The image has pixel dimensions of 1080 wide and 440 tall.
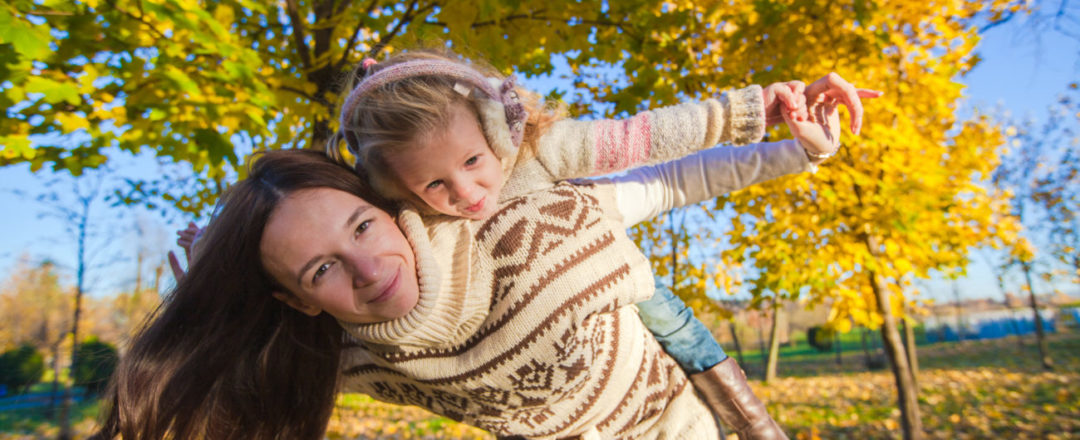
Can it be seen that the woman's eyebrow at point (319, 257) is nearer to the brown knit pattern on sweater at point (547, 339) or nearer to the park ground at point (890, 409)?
the brown knit pattern on sweater at point (547, 339)

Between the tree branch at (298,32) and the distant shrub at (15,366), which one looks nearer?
the tree branch at (298,32)

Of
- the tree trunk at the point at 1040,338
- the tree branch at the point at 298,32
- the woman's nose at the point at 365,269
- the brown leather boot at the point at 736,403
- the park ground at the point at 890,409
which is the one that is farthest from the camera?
the tree trunk at the point at 1040,338

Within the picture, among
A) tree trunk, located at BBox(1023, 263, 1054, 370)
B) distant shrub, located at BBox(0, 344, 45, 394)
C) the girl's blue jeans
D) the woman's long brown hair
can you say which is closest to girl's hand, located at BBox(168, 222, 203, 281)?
the woman's long brown hair

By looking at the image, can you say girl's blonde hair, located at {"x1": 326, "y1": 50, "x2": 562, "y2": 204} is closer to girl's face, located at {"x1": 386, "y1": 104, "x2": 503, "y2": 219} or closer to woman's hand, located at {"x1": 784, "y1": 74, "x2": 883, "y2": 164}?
girl's face, located at {"x1": 386, "y1": 104, "x2": 503, "y2": 219}

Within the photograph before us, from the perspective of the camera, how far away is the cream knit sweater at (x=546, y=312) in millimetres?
1271

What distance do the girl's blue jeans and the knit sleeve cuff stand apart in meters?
0.60

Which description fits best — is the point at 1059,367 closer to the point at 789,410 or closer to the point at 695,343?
the point at 789,410

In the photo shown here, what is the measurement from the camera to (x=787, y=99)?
139 centimetres

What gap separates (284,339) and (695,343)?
4.13 ft

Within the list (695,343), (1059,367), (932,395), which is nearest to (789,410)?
(932,395)

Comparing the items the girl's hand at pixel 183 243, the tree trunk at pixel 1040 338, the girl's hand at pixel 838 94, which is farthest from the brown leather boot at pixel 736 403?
the tree trunk at pixel 1040 338

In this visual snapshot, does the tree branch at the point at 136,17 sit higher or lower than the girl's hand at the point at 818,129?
higher

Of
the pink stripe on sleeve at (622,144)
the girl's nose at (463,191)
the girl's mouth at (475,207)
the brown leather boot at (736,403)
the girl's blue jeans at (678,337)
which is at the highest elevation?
the pink stripe on sleeve at (622,144)

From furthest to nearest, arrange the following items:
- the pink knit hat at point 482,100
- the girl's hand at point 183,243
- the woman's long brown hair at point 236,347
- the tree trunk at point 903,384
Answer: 1. the tree trunk at point 903,384
2. the girl's hand at point 183,243
3. the woman's long brown hair at point 236,347
4. the pink knit hat at point 482,100
